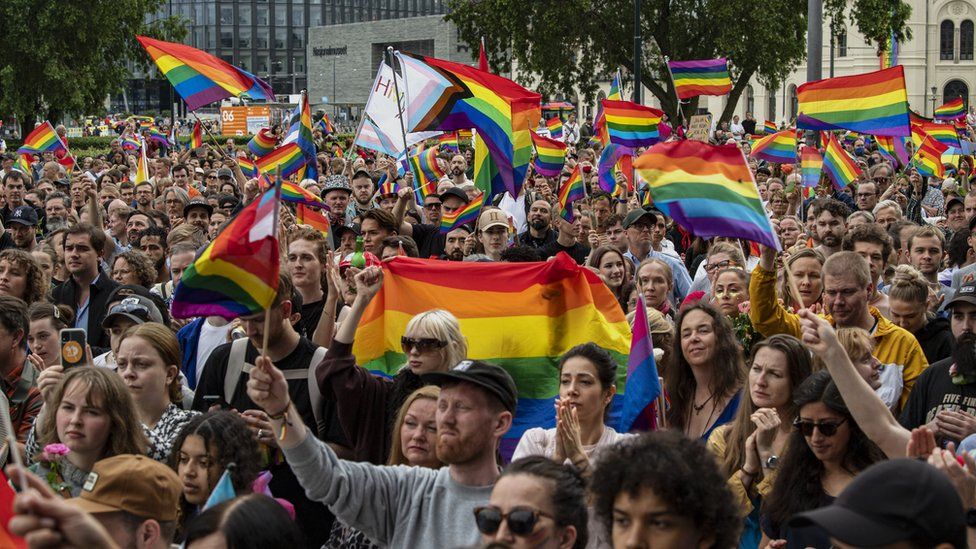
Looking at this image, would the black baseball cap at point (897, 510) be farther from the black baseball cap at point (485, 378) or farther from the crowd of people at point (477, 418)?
the black baseball cap at point (485, 378)

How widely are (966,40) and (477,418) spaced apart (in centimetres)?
8659

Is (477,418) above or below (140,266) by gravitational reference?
below

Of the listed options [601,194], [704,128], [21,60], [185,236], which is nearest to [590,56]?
[21,60]

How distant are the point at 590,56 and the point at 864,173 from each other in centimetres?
2270

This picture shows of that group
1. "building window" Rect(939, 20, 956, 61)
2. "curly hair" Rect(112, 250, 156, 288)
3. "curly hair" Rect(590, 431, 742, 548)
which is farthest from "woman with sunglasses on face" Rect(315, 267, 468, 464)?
"building window" Rect(939, 20, 956, 61)

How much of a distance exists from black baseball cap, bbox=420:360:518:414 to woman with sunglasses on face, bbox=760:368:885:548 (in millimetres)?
1055

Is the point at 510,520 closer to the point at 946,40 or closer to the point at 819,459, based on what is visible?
the point at 819,459

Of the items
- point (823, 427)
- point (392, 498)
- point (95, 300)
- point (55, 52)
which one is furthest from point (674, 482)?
point (55, 52)

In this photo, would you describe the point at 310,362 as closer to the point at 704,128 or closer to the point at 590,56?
the point at 704,128

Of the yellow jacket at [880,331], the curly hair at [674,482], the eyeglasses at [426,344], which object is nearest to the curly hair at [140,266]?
the eyeglasses at [426,344]

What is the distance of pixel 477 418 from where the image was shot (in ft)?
14.7

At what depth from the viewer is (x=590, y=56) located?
3981cm

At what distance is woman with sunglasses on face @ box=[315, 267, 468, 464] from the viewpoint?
231 inches

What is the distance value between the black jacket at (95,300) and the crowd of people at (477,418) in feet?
0.06
